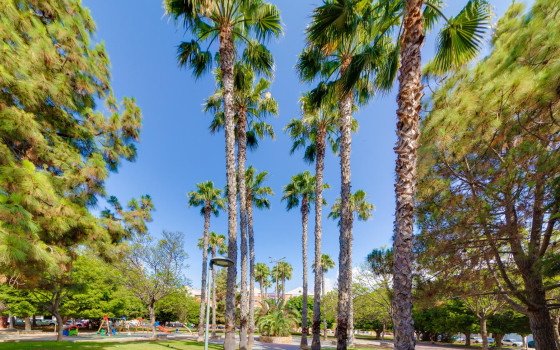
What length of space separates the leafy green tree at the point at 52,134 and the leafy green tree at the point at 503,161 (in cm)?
795

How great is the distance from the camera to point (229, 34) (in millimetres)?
10367

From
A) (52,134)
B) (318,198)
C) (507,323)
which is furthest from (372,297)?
(52,134)

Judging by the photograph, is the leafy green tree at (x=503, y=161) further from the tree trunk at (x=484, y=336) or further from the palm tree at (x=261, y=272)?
the palm tree at (x=261, y=272)

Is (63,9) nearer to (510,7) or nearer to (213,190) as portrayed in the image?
(510,7)

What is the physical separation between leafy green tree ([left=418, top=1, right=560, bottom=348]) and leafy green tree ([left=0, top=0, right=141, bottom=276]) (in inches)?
313

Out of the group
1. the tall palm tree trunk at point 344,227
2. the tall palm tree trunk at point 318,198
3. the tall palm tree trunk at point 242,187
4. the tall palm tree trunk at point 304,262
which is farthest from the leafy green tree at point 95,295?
the tall palm tree trunk at point 344,227

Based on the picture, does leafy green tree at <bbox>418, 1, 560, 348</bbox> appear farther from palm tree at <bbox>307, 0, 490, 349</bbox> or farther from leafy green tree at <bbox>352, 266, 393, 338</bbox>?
leafy green tree at <bbox>352, 266, 393, 338</bbox>

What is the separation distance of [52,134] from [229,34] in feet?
23.0

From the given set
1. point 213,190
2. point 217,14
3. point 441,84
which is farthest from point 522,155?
point 213,190

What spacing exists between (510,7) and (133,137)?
424 inches

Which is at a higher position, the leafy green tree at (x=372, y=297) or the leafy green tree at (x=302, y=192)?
the leafy green tree at (x=302, y=192)

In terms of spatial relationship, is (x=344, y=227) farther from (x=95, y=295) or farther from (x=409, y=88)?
(x=95, y=295)

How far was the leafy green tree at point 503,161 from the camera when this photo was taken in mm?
5004

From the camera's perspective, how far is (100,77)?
702 centimetres
